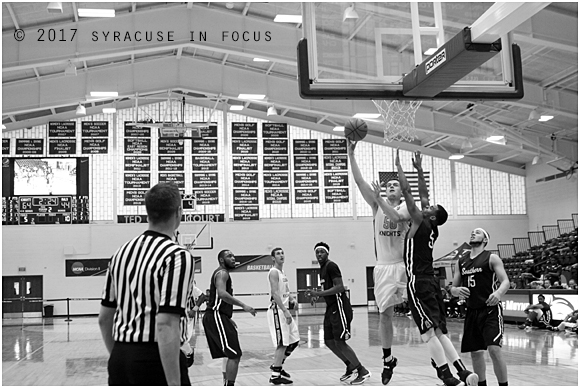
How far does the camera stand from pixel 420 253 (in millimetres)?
6051

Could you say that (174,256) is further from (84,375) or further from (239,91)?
(239,91)

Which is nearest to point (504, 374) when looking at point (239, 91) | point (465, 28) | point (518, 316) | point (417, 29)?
point (465, 28)

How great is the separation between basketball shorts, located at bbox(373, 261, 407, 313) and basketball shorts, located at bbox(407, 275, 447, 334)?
455 mm

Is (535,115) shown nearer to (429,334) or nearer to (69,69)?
(69,69)

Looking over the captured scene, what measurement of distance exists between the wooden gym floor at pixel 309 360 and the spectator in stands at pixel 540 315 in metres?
0.45

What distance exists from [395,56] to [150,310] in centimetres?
539

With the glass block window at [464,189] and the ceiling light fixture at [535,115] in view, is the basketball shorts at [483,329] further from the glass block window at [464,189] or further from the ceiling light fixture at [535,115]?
the glass block window at [464,189]

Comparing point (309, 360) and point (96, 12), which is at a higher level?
point (96, 12)

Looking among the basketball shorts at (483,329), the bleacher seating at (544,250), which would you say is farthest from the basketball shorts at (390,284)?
the bleacher seating at (544,250)

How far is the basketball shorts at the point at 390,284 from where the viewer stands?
21.2 ft

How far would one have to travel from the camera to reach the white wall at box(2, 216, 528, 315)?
2675cm

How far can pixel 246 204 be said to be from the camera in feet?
91.1

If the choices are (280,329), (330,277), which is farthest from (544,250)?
(280,329)

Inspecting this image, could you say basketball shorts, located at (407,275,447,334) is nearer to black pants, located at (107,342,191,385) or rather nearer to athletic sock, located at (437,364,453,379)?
athletic sock, located at (437,364,453,379)
